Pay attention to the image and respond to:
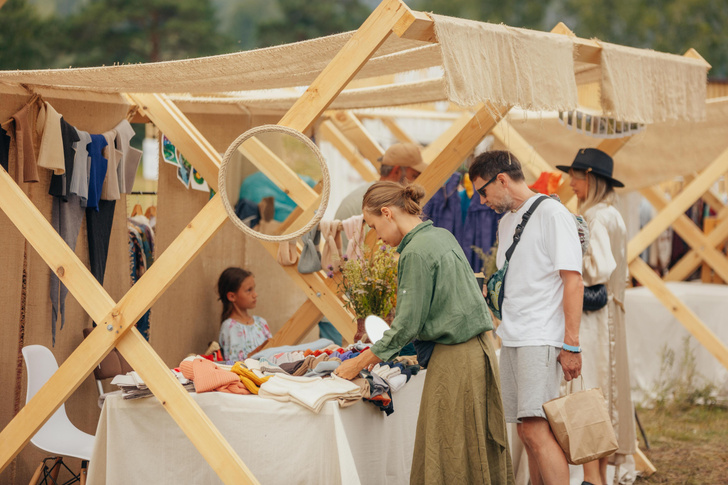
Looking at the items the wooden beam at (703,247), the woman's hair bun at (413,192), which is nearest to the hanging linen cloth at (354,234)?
the woman's hair bun at (413,192)

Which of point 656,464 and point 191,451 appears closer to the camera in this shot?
point 191,451

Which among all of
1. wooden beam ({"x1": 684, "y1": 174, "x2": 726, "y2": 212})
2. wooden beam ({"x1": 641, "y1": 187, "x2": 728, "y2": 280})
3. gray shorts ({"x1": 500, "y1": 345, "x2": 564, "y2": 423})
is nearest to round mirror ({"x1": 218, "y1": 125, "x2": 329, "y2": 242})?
gray shorts ({"x1": 500, "y1": 345, "x2": 564, "y2": 423})

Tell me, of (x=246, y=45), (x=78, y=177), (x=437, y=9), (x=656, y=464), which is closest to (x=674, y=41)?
(x=437, y=9)

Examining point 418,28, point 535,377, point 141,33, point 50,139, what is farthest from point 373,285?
point 141,33

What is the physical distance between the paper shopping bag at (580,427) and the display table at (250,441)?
0.80 m

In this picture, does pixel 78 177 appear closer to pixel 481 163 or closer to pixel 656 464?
pixel 481 163

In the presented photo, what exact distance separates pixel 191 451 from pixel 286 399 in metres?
0.52

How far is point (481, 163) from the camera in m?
3.78

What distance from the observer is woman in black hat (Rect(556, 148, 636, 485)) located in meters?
4.65

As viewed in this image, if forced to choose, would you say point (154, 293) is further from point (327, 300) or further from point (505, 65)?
point (505, 65)

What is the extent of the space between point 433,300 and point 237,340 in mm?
2266

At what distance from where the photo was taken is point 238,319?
18.0ft

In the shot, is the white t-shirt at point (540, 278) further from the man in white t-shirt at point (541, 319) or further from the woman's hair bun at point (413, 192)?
the woman's hair bun at point (413, 192)

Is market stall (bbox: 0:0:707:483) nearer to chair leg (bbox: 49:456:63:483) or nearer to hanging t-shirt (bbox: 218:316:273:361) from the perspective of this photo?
chair leg (bbox: 49:456:63:483)
